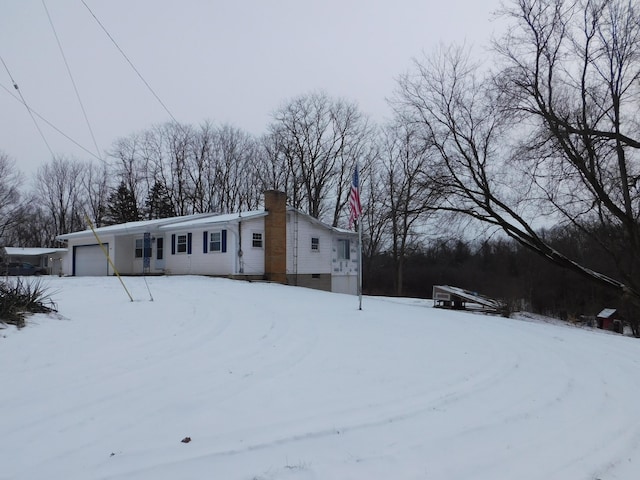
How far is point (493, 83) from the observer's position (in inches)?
744

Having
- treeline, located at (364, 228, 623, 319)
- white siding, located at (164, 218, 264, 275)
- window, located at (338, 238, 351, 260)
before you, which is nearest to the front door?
white siding, located at (164, 218, 264, 275)

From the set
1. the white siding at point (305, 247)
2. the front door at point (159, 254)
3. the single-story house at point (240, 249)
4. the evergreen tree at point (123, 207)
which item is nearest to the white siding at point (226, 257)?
the single-story house at point (240, 249)

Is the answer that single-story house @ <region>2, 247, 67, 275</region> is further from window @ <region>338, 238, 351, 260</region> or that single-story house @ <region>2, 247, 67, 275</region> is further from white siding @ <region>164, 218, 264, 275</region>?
window @ <region>338, 238, 351, 260</region>

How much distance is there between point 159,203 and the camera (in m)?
45.9

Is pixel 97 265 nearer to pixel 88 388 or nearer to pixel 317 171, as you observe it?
pixel 317 171

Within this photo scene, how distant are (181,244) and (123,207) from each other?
1071 inches

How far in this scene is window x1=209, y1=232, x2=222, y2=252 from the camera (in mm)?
21509

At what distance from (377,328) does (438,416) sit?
4.42 meters

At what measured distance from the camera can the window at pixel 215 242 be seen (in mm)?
21509

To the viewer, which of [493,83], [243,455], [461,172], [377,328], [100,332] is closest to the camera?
[243,455]

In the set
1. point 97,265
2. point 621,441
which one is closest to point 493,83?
point 621,441

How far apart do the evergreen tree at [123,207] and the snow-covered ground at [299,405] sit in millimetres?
41875

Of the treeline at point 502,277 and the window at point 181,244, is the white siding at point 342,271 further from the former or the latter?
the treeline at point 502,277

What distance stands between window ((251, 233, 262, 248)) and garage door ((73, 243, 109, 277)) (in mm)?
9997
